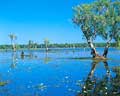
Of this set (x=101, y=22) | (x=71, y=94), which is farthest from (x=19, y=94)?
(x=101, y=22)

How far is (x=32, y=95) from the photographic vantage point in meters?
24.4

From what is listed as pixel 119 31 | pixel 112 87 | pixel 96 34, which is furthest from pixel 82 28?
pixel 112 87

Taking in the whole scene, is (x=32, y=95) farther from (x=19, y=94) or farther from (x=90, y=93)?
(x=90, y=93)

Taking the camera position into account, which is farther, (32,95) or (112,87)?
(112,87)

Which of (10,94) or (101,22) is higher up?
(101,22)

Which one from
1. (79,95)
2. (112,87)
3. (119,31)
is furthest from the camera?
(119,31)

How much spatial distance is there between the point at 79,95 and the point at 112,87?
13.2 ft

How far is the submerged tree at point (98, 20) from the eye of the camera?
7788 centimetres

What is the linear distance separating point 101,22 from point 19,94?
55.3 meters

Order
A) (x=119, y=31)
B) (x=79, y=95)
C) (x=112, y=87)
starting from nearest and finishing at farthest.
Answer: (x=79, y=95) < (x=112, y=87) < (x=119, y=31)

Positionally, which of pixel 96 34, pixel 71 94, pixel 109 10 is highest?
pixel 109 10

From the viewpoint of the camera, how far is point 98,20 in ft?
256

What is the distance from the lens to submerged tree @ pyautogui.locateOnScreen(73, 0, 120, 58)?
77875 millimetres

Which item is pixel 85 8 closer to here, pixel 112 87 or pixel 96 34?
pixel 96 34
